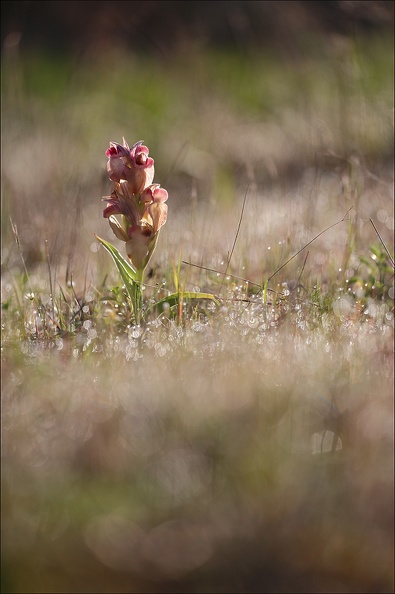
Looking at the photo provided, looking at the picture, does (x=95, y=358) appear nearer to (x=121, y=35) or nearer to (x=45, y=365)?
(x=45, y=365)

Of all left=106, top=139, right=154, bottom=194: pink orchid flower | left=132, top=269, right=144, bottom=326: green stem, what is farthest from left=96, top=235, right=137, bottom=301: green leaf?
left=106, top=139, right=154, bottom=194: pink orchid flower

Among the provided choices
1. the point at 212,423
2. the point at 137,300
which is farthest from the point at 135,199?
the point at 212,423

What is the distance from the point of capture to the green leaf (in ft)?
5.52

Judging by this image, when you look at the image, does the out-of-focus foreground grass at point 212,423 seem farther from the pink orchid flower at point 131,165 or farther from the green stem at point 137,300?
the pink orchid flower at point 131,165

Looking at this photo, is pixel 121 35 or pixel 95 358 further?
pixel 121 35

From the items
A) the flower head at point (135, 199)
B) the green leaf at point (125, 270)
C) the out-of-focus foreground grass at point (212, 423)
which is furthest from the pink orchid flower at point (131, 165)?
the out-of-focus foreground grass at point (212, 423)

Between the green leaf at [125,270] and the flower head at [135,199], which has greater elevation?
the flower head at [135,199]

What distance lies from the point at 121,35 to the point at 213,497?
6246mm

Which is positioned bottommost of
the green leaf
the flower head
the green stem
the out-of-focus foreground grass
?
the out-of-focus foreground grass

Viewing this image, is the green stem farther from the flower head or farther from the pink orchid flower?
the pink orchid flower

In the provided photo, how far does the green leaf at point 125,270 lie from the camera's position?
168cm

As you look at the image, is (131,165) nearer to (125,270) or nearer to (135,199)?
(135,199)

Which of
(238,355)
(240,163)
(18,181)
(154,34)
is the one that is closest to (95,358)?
(238,355)

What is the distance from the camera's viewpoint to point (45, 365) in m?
1.34
